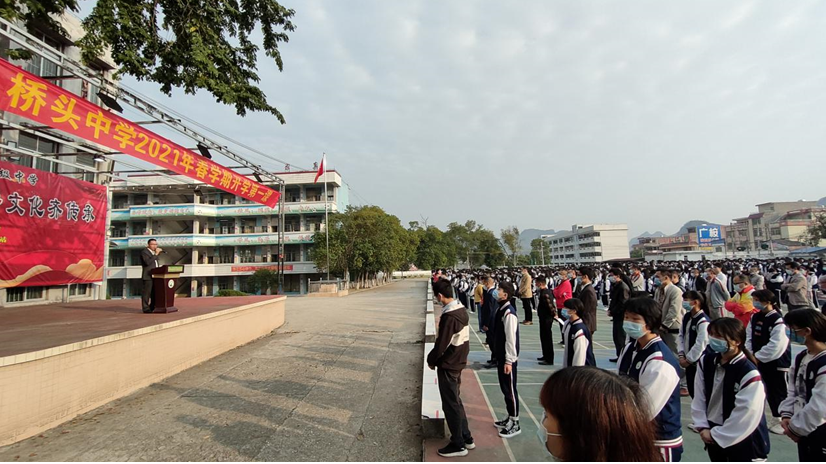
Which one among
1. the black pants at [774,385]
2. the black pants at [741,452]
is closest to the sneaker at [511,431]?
the black pants at [741,452]

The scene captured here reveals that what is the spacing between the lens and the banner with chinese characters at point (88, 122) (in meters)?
5.43

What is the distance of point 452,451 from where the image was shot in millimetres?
3254

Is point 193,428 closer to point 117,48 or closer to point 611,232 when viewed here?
point 117,48

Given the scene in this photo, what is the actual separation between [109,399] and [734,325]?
6351 millimetres

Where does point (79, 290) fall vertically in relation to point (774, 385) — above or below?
above

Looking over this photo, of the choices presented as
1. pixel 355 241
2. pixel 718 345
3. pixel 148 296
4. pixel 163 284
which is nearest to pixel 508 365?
pixel 718 345

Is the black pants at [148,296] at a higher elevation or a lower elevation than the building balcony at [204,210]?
lower

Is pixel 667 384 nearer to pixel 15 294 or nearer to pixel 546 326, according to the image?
pixel 546 326

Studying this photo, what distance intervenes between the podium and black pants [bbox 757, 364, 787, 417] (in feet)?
28.1

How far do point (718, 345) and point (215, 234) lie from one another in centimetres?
3722

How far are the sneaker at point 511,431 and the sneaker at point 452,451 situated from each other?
21.9 inches

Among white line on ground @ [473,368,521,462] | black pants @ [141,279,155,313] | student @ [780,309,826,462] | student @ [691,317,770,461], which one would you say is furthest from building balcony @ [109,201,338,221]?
student @ [780,309,826,462]

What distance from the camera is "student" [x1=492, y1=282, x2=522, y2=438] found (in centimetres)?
370

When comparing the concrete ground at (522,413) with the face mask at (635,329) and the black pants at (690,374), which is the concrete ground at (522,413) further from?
the face mask at (635,329)
